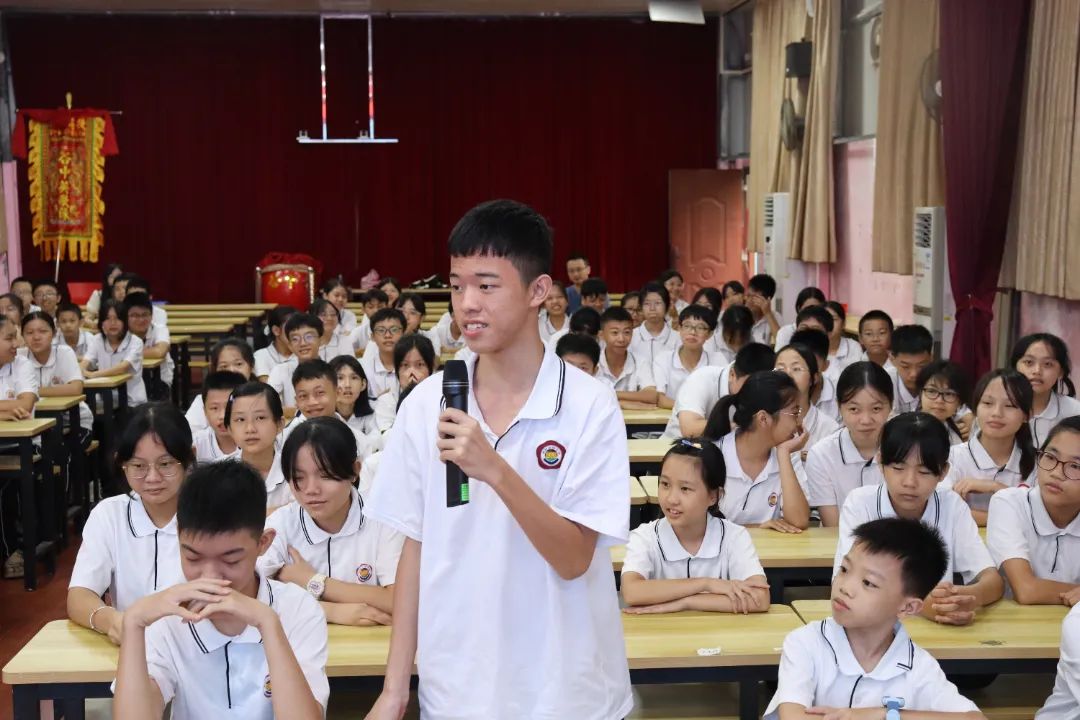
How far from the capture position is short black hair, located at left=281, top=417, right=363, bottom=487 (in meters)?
2.68

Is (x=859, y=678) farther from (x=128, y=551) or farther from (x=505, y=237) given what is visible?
(x=128, y=551)

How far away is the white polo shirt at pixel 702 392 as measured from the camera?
4.44 metres

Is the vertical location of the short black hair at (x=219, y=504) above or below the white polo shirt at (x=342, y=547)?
above

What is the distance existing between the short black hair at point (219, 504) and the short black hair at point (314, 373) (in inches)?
82.4

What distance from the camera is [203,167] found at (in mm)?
12062

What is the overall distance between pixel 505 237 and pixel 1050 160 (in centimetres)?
432

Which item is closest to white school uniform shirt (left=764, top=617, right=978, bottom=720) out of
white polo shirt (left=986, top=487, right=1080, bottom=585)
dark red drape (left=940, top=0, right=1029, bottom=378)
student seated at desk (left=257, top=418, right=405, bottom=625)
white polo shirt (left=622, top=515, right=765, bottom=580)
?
white polo shirt (left=622, top=515, right=765, bottom=580)

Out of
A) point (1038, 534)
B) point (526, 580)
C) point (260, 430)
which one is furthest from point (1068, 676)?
point (260, 430)

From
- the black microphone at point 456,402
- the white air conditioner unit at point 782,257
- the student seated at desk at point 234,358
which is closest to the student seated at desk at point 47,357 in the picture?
the student seated at desk at point 234,358

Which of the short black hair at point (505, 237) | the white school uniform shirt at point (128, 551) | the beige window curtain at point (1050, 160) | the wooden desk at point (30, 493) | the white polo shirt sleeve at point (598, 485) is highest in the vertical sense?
the beige window curtain at point (1050, 160)

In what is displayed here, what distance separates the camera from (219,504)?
192cm

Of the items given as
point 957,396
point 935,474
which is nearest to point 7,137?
point 957,396

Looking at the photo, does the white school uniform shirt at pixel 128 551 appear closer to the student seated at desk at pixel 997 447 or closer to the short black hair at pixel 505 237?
the short black hair at pixel 505 237

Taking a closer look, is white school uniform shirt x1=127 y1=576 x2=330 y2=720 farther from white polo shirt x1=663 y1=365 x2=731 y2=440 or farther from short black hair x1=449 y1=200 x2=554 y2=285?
Result: white polo shirt x1=663 y1=365 x2=731 y2=440
